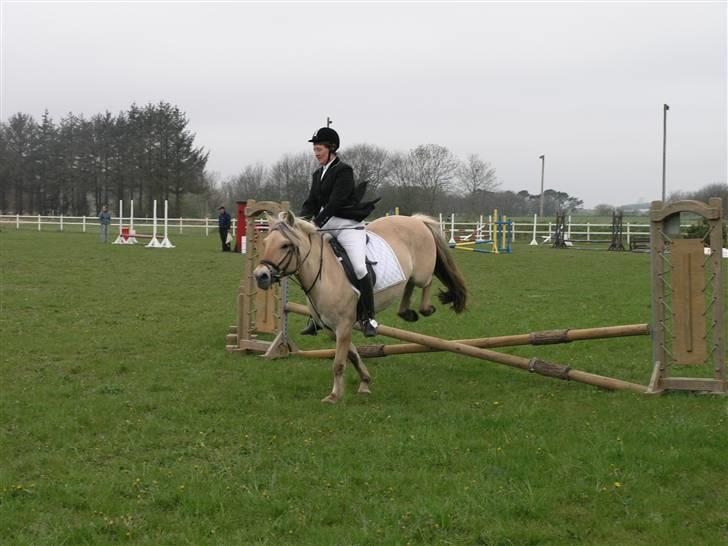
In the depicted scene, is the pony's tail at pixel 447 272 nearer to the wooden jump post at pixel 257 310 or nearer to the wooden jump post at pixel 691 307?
the wooden jump post at pixel 257 310

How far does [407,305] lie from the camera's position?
9.77m

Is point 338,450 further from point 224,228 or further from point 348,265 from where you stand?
point 224,228

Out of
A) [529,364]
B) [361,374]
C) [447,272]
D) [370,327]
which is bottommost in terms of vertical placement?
[361,374]

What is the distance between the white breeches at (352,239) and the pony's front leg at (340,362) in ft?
2.13

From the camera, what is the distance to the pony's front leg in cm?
805

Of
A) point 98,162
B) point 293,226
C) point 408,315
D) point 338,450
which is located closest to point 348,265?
point 293,226

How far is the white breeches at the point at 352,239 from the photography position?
839 cm

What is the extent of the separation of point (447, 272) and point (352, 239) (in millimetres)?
1942

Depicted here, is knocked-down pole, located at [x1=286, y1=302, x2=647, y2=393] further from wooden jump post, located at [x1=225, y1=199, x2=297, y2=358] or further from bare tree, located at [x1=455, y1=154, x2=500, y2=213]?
bare tree, located at [x1=455, y1=154, x2=500, y2=213]

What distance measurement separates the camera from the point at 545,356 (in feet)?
34.1

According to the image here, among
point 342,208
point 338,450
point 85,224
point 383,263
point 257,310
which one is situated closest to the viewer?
point 338,450

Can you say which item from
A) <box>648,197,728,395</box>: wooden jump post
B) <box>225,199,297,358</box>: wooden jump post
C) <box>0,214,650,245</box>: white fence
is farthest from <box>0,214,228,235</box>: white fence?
<box>648,197,728,395</box>: wooden jump post

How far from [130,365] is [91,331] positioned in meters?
3.08

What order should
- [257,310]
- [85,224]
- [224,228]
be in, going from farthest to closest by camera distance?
[85,224] < [224,228] < [257,310]
